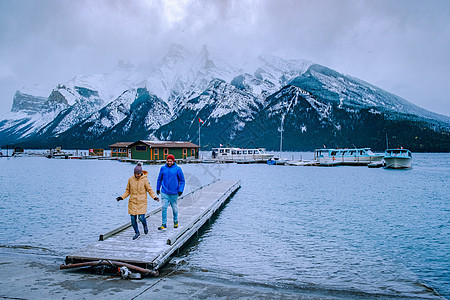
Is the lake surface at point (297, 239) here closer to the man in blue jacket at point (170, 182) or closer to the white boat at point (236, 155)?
the man in blue jacket at point (170, 182)

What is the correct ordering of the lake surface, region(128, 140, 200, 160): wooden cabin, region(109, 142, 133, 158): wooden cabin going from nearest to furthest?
the lake surface
region(128, 140, 200, 160): wooden cabin
region(109, 142, 133, 158): wooden cabin

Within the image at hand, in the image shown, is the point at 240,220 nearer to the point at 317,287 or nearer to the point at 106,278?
the point at 317,287

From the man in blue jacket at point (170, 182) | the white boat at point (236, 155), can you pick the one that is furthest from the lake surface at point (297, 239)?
the white boat at point (236, 155)

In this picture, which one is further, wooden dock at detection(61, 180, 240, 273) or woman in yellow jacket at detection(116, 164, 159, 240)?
woman in yellow jacket at detection(116, 164, 159, 240)

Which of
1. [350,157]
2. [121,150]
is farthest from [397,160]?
[121,150]

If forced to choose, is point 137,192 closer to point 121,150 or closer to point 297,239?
point 297,239

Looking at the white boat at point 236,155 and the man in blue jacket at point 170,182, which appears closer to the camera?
the man in blue jacket at point 170,182

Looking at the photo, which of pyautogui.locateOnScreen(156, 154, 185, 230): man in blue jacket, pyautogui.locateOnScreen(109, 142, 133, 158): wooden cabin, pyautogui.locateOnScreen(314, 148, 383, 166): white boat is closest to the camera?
pyautogui.locateOnScreen(156, 154, 185, 230): man in blue jacket

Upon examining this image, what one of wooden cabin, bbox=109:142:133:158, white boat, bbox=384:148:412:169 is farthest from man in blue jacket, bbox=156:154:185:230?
wooden cabin, bbox=109:142:133:158

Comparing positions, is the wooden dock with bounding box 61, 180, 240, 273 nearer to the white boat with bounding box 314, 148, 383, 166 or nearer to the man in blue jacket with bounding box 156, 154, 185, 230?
the man in blue jacket with bounding box 156, 154, 185, 230

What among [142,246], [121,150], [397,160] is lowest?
[142,246]

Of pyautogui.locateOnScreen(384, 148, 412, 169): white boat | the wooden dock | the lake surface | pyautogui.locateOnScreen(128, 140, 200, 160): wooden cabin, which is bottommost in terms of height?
the lake surface

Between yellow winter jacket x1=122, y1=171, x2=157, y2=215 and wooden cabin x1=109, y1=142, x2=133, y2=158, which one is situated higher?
wooden cabin x1=109, y1=142, x2=133, y2=158

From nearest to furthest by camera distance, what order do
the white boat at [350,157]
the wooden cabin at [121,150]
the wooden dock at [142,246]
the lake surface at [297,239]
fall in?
the wooden dock at [142,246] < the lake surface at [297,239] < the white boat at [350,157] < the wooden cabin at [121,150]
